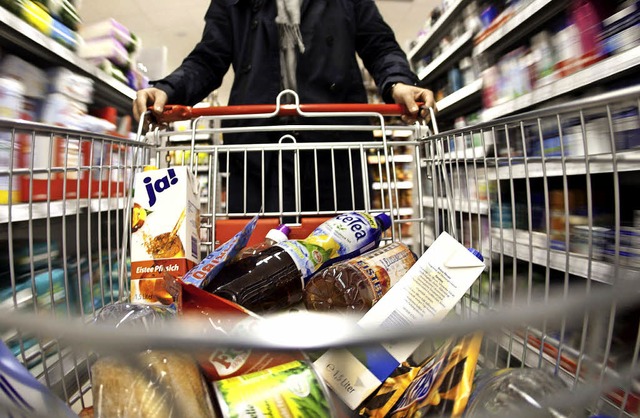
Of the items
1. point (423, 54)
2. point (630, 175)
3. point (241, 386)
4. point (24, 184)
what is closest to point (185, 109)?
point (241, 386)

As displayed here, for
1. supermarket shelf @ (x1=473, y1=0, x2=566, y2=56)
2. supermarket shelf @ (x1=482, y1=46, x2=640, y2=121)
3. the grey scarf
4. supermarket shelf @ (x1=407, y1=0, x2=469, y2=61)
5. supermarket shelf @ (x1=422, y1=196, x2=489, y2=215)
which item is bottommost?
supermarket shelf @ (x1=422, y1=196, x2=489, y2=215)

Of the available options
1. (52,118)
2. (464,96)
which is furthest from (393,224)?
(464,96)

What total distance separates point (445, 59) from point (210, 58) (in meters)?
2.14

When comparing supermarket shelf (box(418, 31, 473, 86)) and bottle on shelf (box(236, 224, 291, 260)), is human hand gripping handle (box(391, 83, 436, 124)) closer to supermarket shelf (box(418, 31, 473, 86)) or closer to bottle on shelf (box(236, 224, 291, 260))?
bottle on shelf (box(236, 224, 291, 260))

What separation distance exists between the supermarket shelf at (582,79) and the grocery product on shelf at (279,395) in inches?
51.7

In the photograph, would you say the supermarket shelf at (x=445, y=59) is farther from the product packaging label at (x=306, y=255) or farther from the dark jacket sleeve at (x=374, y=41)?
the product packaging label at (x=306, y=255)

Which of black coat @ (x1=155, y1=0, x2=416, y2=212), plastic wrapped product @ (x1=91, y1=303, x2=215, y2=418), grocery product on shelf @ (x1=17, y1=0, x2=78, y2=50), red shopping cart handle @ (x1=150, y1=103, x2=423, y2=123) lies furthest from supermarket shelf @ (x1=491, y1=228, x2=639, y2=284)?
grocery product on shelf @ (x1=17, y1=0, x2=78, y2=50)

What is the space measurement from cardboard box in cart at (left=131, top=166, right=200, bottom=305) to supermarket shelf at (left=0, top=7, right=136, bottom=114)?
47.2 inches

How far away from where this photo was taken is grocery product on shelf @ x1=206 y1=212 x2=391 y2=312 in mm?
606

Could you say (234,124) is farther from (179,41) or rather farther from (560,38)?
(179,41)

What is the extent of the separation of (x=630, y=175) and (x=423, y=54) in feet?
8.39

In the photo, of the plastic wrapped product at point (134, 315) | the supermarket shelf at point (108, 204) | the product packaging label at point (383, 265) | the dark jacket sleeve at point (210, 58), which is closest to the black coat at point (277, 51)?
the dark jacket sleeve at point (210, 58)

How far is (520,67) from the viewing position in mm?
1840

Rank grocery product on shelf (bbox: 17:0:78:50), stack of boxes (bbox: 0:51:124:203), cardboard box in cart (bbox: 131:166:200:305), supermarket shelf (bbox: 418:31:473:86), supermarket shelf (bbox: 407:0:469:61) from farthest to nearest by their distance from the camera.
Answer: supermarket shelf (bbox: 407:0:469:61) → supermarket shelf (bbox: 418:31:473:86) → grocery product on shelf (bbox: 17:0:78:50) → stack of boxes (bbox: 0:51:124:203) → cardboard box in cart (bbox: 131:166:200:305)
